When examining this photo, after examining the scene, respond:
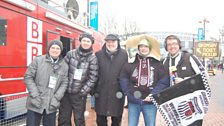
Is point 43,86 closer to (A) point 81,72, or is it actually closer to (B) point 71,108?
(A) point 81,72

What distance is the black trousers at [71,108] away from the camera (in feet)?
16.3

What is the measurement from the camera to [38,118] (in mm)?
4668

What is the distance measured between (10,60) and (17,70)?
30cm

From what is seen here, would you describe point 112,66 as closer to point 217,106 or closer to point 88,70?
point 88,70

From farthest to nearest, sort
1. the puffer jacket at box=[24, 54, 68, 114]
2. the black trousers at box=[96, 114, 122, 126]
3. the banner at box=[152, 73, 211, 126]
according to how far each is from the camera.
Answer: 1. the black trousers at box=[96, 114, 122, 126]
2. the puffer jacket at box=[24, 54, 68, 114]
3. the banner at box=[152, 73, 211, 126]

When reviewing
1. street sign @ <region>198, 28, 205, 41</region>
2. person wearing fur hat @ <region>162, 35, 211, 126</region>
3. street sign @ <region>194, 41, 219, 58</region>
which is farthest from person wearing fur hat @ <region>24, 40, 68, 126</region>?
street sign @ <region>198, 28, 205, 41</region>

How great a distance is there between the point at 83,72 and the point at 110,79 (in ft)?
1.37

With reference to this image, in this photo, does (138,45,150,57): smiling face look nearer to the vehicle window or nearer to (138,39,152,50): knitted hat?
(138,39,152,50): knitted hat

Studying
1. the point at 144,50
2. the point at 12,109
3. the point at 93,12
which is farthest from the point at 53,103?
the point at 93,12

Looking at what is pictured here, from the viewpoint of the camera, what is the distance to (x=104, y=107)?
16.4 ft

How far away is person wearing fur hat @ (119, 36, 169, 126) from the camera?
4.62 meters

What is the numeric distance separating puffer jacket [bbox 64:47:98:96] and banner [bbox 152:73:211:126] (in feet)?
3.28

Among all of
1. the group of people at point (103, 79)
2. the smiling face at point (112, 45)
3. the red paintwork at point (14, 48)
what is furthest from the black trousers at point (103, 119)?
the red paintwork at point (14, 48)

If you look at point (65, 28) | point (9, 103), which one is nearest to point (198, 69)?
point (9, 103)
